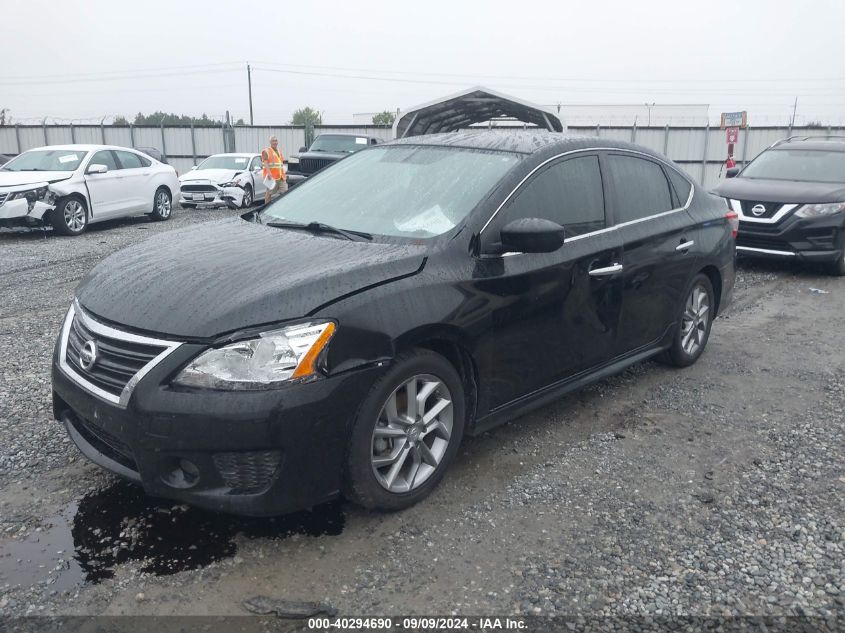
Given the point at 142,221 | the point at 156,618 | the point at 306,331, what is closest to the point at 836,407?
the point at 306,331

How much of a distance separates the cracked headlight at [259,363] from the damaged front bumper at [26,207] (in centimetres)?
1042

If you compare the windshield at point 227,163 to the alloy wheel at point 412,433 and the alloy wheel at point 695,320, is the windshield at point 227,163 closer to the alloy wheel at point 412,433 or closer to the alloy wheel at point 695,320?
the alloy wheel at point 695,320

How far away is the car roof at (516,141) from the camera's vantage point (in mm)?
4188

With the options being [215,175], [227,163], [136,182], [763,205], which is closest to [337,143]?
[227,163]

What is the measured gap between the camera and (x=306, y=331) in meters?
2.90

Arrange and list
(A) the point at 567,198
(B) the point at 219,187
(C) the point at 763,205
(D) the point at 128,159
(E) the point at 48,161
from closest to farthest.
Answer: (A) the point at 567,198 < (C) the point at 763,205 < (E) the point at 48,161 < (D) the point at 128,159 < (B) the point at 219,187

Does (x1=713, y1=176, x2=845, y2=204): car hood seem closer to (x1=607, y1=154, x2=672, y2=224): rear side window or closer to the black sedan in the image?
(x1=607, y1=154, x2=672, y2=224): rear side window

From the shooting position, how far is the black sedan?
112 inches

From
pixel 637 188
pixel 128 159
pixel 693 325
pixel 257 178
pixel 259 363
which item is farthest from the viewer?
pixel 257 178

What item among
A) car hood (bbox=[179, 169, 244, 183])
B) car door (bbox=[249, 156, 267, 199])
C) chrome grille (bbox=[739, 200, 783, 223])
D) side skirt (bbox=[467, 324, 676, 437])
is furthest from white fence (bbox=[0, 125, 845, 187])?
side skirt (bbox=[467, 324, 676, 437])

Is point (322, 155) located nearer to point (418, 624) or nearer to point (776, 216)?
point (776, 216)

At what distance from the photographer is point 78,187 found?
12.3 meters

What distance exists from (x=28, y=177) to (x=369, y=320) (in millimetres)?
11118

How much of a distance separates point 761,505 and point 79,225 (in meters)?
11.9
